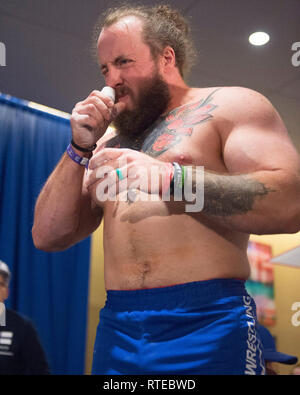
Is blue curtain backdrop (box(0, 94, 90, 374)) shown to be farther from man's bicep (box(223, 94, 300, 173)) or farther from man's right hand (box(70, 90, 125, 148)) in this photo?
man's bicep (box(223, 94, 300, 173))

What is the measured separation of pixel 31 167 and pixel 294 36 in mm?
1604

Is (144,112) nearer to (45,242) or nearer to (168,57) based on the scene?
(168,57)

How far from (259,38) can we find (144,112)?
1301 millimetres

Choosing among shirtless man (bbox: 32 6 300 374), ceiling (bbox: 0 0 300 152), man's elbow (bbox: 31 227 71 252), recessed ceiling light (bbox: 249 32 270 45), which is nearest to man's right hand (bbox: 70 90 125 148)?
shirtless man (bbox: 32 6 300 374)

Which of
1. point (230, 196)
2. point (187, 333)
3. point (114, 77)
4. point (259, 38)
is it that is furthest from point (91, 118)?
point (259, 38)

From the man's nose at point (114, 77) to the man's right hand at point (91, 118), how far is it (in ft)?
0.45

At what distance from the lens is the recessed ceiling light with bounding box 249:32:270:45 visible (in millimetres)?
2004

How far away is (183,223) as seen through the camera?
0.77 m

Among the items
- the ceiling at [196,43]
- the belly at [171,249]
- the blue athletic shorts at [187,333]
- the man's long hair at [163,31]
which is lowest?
the blue athletic shorts at [187,333]

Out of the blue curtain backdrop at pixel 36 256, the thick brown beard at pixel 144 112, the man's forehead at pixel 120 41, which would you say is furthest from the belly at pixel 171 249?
the blue curtain backdrop at pixel 36 256

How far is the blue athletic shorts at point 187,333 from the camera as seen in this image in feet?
2.23

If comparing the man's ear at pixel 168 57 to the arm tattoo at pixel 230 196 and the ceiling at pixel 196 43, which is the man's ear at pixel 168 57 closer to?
the arm tattoo at pixel 230 196

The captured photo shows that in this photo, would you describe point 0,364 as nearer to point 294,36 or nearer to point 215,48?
point 215,48
